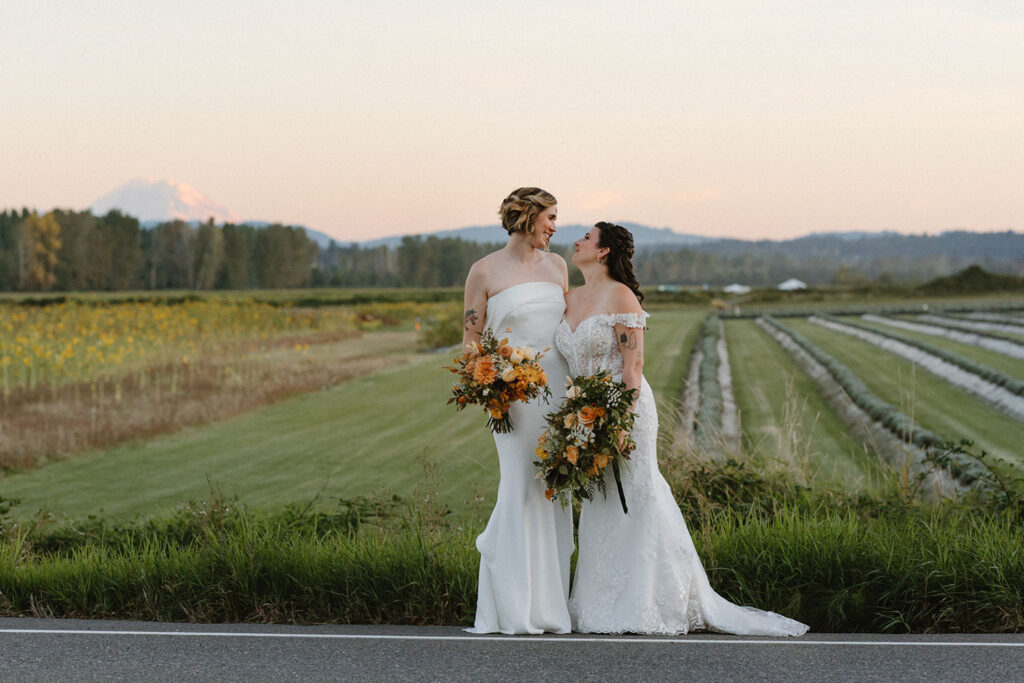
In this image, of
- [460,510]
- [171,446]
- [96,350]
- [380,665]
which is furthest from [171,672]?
[96,350]

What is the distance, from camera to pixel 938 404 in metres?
18.3

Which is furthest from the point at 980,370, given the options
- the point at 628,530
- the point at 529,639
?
the point at 529,639

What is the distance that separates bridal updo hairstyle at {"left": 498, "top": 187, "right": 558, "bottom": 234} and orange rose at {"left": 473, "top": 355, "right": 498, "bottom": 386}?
752 millimetres

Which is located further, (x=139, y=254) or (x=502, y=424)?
(x=139, y=254)

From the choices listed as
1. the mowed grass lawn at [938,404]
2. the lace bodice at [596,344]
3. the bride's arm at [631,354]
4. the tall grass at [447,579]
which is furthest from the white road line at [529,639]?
the mowed grass lawn at [938,404]

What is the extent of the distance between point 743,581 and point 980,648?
130 cm

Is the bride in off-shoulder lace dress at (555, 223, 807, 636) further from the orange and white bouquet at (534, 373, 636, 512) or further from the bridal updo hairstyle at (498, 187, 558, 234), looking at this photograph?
the bridal updo hairstyle at (498, 187, 558, 234)

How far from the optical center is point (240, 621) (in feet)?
18.9

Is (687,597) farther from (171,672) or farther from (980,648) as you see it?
(171,672)

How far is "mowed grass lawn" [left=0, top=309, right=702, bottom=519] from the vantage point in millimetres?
12117

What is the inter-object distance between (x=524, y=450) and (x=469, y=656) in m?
1.13

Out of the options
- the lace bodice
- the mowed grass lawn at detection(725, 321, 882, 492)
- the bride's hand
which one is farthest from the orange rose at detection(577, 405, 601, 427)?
the mowed grass lawn at detection(725, 321, 882, 492)

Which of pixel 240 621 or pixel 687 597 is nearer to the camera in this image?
pixel 687 597

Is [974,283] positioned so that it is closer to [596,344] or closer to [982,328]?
[982,328]
